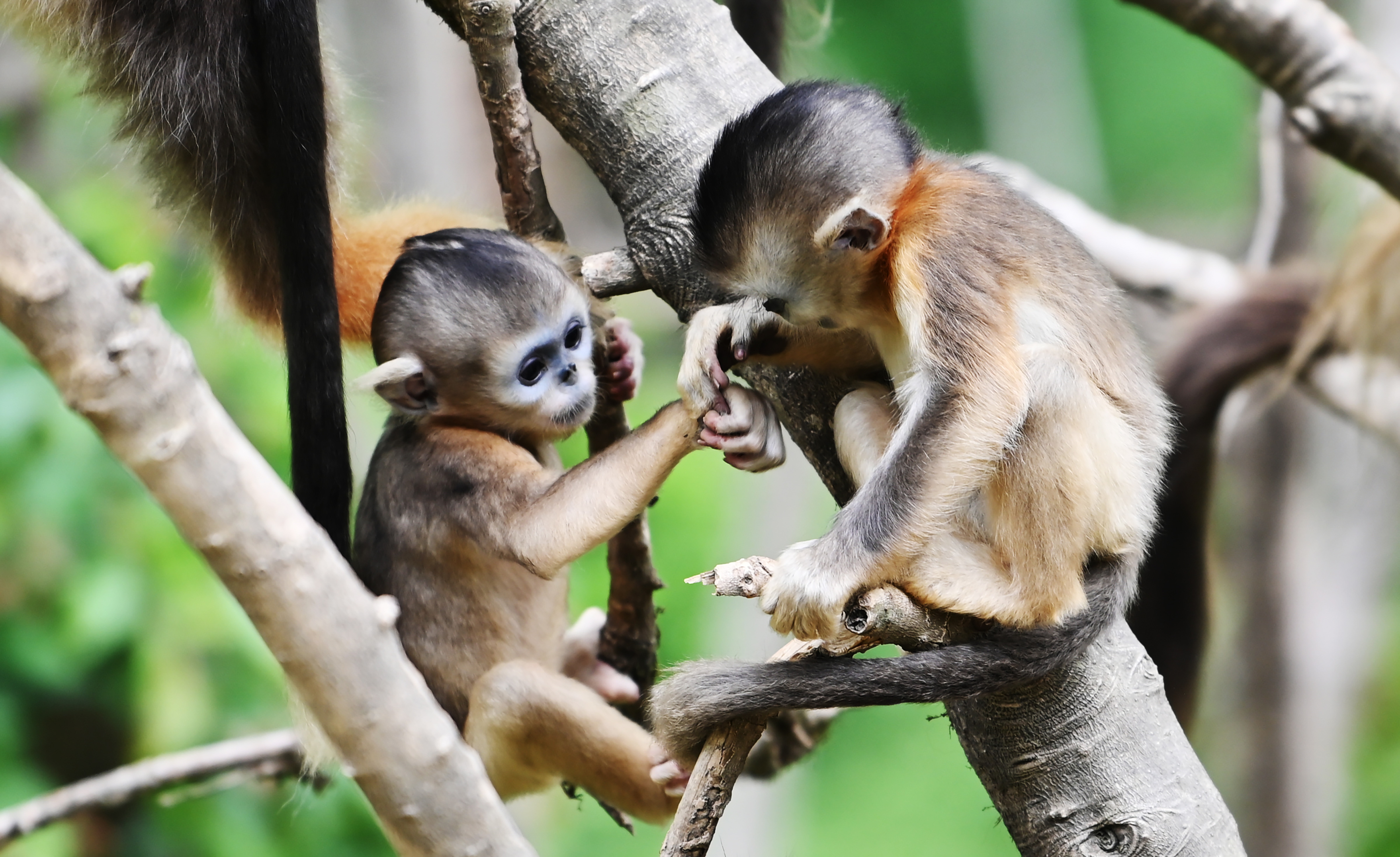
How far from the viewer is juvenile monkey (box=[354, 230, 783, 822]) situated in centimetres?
183

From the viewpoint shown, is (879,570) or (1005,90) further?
(1005,90)

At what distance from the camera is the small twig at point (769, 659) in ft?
4.21

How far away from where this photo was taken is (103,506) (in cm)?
278

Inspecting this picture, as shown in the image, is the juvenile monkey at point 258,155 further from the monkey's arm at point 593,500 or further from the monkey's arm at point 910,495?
the monkey's arm at point 910,495

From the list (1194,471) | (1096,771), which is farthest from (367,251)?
(1194,471)

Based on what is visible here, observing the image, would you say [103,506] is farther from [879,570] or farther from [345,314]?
[879,570]

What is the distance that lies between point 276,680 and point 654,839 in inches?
97.6

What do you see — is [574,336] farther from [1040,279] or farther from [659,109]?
[1040,279]

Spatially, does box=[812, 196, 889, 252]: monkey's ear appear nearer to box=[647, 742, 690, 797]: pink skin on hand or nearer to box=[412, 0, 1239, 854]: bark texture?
box=[412, 0, 1239, 854]: bark texture

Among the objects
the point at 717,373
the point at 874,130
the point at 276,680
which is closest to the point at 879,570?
the point at 717,373

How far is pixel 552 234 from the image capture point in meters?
2.02

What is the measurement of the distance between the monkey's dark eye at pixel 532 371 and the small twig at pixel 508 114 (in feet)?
0.77

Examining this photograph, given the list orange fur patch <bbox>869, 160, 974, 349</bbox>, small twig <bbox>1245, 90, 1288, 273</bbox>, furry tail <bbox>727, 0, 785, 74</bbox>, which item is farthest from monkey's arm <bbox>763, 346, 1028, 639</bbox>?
small twig <bbox>1245, 90, 1288, 273</bbox>

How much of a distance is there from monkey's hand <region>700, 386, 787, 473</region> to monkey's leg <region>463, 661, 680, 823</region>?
2.01ft
